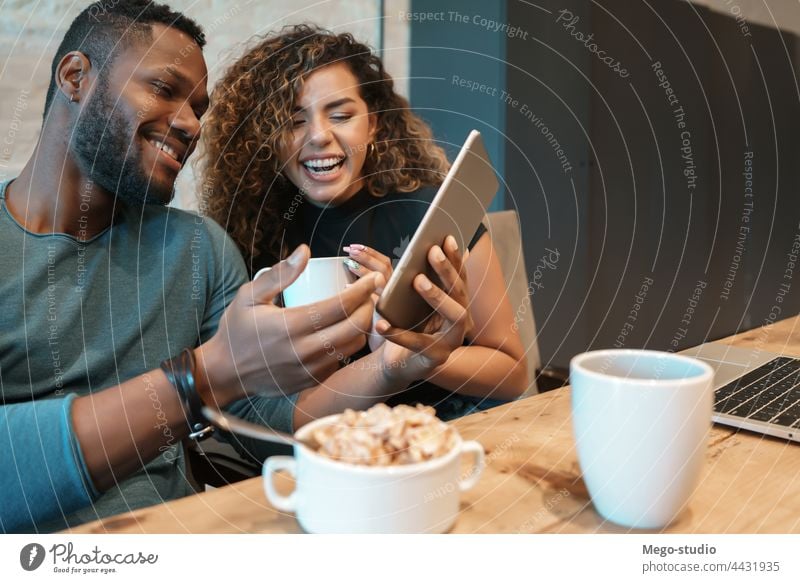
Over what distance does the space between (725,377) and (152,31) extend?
42 cm

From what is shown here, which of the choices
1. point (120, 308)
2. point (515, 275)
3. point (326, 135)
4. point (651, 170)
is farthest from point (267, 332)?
point (651, 170)

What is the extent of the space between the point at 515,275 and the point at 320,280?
0.42m

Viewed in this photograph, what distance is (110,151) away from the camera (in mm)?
446

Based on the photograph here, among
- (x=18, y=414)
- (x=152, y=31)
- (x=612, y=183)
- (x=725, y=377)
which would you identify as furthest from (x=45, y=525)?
(x=612, y=183)

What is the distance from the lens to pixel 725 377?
1.46 feet

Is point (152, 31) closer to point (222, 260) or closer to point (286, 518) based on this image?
point (222, 260)

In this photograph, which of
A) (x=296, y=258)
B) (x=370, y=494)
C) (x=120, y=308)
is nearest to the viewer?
(x=370, y=494)

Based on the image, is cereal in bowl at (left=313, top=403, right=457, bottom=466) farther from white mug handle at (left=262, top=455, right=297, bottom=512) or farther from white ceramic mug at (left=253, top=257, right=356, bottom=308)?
white ceramic mug at (left=253, top=257, right=356, bottom=308)

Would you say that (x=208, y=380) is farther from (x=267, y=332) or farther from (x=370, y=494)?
(x=370, y=494)
